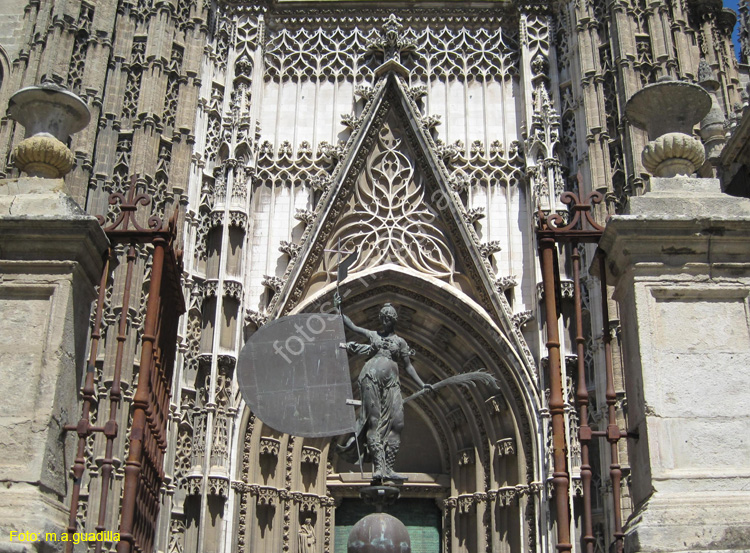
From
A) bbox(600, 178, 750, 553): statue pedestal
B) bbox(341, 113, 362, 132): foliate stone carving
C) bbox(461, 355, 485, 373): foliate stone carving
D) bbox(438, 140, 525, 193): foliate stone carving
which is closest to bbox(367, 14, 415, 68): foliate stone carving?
bbox(341, 113, 362, 132): foliate stone carving

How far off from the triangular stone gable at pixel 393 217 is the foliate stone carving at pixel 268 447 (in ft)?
7.25

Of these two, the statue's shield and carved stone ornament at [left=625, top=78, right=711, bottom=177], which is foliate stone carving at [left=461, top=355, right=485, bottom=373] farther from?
carved stone ornament at [left=625, top=78, right=711, bottom=177]

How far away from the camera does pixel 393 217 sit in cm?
1680

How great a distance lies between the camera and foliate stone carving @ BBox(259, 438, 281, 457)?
14.7 metres

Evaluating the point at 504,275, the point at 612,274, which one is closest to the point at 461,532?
the point at 504,275

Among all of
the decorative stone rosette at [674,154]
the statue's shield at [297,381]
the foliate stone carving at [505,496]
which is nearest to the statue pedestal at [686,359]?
the decorative stone rosette at [674,154]

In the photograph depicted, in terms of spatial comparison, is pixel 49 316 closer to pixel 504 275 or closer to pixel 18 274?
pixel 18 274

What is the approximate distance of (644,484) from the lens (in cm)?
586

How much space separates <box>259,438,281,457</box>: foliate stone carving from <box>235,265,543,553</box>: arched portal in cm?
2

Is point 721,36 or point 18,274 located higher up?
point 721,36

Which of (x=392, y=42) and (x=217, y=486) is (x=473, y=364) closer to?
(x=217, y=486)

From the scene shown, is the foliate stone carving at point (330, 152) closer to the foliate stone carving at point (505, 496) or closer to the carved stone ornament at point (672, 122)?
the foliate stone carving at point (505, 496)

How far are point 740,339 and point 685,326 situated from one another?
0.37 metres

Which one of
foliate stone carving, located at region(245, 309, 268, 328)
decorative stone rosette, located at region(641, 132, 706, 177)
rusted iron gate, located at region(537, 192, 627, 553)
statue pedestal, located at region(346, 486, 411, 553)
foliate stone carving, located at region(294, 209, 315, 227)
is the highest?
foliate stone carving, located at region(294, 209, 315, 227)
